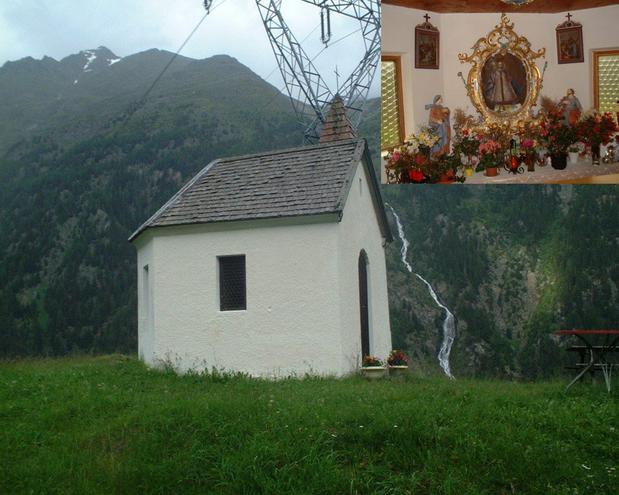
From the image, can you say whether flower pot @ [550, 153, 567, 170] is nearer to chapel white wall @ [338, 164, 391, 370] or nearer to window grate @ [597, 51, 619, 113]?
window grate @ [597, 51, 619, 113]

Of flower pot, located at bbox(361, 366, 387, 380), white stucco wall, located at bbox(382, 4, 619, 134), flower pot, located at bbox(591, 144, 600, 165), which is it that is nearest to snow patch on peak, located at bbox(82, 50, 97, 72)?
white stucco wall, located at bbox(382, 4, 619, 134)

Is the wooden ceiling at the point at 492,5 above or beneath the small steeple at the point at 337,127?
above

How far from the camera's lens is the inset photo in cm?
1778

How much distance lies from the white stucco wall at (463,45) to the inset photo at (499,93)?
0.03 meters

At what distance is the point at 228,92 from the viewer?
9138 centimetres

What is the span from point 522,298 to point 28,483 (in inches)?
1747

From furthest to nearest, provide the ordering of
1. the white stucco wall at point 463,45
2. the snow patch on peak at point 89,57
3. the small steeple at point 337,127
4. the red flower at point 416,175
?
the snow patch on peak at point 89,57
the small steeple at point 337,127
the red flower at point 416,175
the white stucco wall at point 463,45

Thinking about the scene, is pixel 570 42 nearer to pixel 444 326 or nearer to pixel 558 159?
pixel 558 159

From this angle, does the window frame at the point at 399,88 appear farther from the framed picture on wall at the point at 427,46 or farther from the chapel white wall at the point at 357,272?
the chapel white wall at the point at 357,272

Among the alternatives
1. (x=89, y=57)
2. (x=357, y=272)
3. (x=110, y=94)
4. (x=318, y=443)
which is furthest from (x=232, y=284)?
(x=89, y=57)

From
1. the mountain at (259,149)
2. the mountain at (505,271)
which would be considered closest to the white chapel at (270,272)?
the mountain at (259,149)

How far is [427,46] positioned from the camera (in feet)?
58.5

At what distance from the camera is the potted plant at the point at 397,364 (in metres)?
16.5

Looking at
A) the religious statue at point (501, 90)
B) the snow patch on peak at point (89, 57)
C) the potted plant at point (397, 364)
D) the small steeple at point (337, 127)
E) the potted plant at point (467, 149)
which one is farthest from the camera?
the snow patch on peak at point (89, 57)
